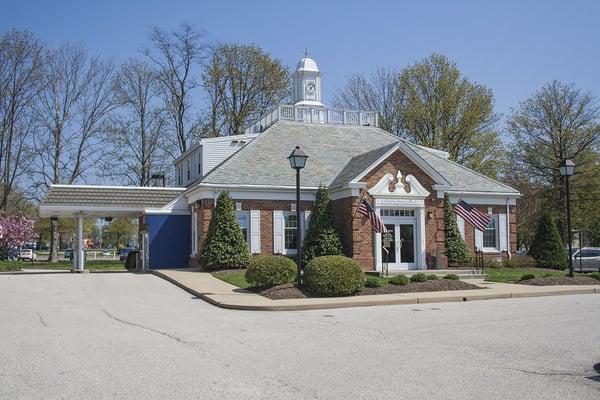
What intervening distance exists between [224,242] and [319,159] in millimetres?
7903

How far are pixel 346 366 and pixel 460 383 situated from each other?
171 cm

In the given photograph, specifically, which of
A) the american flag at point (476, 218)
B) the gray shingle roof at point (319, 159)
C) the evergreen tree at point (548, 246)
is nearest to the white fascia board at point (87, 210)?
the gray shingle roof at point (319, 159)

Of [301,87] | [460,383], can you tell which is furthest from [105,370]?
[301,87]

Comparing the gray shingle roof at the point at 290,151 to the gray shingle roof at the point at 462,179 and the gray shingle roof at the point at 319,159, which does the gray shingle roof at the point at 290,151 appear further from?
the gray shingle roof at the point at 462,179

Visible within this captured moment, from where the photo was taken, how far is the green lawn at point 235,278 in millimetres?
21094

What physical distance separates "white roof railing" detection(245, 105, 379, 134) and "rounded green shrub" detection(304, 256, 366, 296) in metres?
18.8

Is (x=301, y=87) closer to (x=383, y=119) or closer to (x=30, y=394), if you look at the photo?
(x=383, y=119)

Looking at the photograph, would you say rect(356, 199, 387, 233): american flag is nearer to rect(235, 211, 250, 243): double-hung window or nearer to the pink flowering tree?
rect(235, 211, 250, 243): double-hung window

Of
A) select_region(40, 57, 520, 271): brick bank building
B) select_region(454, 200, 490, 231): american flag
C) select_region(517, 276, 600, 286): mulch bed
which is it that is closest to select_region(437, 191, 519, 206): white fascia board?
select_region(40, 57, 520, 271): brick bank building

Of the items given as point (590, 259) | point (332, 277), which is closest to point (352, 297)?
point (332, 277)

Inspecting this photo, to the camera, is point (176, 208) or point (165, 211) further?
point (176, 208)

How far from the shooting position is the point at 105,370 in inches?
341

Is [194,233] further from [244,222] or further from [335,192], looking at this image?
[335,192]

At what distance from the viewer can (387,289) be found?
19.1 m
